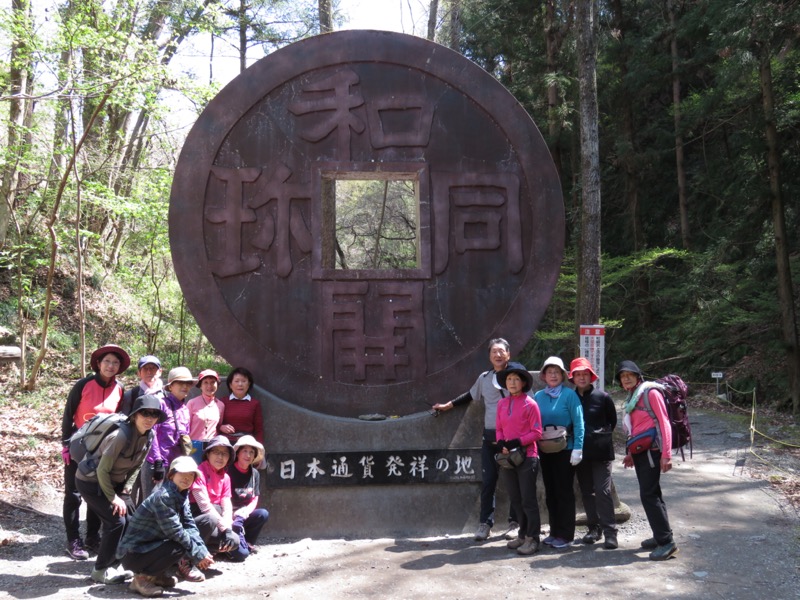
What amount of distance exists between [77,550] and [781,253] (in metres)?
10.7

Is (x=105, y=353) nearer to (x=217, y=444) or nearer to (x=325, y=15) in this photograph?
(x=217, y=444)

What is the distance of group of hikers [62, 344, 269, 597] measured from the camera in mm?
4031

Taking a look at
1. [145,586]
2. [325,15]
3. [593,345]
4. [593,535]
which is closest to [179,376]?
[145,586]

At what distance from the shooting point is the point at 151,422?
166 inches

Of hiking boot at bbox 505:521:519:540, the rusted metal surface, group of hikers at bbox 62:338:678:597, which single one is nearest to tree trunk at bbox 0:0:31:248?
the rusted metal surface

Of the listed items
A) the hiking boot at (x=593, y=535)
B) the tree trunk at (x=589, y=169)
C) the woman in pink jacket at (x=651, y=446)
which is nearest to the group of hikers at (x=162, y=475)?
the hiking boot at (x=593, y=535)

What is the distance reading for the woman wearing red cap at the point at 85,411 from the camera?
4863mm

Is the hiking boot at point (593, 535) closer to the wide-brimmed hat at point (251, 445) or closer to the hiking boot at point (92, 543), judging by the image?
the wide-brimmed hat at point (251, 445)

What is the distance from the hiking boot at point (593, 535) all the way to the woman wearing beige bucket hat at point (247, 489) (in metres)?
2.29

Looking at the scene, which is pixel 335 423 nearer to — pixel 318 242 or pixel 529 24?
pixel 318 242

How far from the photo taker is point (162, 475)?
4.71m

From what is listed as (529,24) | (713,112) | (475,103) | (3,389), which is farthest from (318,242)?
(529,24)

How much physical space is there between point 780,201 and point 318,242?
8837mm

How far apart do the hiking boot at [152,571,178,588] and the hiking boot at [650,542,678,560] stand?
3054 mm
